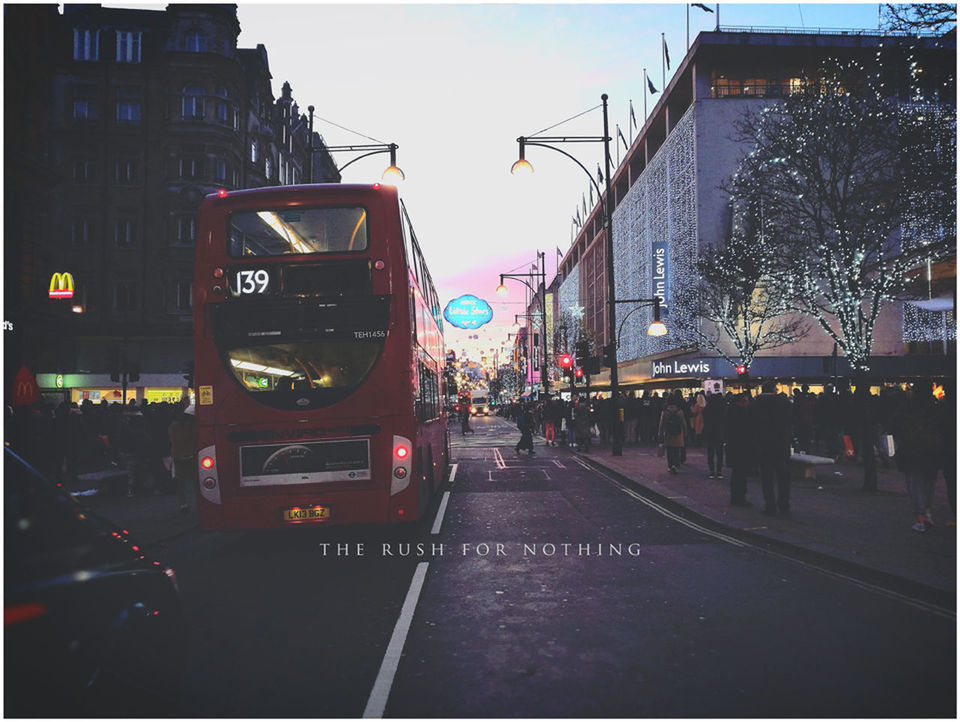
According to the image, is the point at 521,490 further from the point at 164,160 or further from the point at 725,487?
the point at 164,160

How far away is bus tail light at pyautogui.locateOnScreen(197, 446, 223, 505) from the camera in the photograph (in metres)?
8.24

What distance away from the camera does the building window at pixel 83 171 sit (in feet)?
129

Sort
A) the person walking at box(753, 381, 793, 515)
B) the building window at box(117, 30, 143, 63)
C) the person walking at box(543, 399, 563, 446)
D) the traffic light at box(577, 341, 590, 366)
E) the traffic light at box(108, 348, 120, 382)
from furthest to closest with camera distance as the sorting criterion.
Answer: the building window at box(117, 30, 143, 63), the person walking at box(543, 399, 563, 446), the traffic light at box(108, 348, 120, 382), the traffic light at box(577, 341, 590, 366), the person walking at box(753, 381, 793, 515)

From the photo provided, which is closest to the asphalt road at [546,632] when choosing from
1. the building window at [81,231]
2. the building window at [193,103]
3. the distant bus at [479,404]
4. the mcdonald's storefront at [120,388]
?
the mcdonald's storefront at [120,388]

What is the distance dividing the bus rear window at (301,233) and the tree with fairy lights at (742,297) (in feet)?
70.4

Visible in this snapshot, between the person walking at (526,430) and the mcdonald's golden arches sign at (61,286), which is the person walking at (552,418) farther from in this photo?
the mcdonald's golden arches sign at (61,286)

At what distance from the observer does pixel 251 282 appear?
8219 mm

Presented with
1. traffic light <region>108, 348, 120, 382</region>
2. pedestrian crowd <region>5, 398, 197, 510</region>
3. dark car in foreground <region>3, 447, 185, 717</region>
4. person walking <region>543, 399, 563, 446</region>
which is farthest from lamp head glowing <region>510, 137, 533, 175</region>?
traffic light <region>108, 348, 120, 382</region>

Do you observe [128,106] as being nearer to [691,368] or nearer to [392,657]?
[691,368]

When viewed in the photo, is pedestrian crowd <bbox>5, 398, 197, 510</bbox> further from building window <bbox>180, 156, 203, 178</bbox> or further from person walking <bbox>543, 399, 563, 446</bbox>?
building window <bbox>180, 156, 203, 178</bbox>

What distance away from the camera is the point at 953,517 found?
989 centimetres

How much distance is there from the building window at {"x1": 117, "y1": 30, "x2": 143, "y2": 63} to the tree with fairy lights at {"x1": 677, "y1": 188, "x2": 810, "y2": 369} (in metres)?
32.5

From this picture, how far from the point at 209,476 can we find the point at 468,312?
1463 cm

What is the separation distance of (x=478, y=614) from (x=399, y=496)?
8.69 ft
